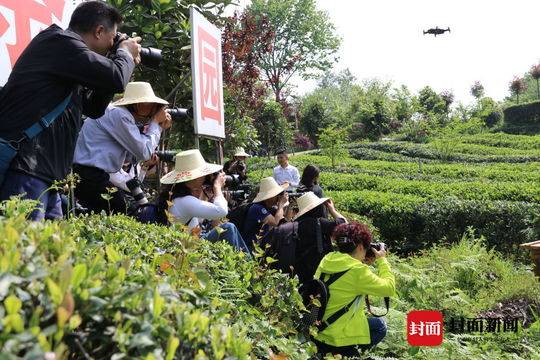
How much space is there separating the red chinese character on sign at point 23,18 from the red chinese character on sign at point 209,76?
1.01 meters

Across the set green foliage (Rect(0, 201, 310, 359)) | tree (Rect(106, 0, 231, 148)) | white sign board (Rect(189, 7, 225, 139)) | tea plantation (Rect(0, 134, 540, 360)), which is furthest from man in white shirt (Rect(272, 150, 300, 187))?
green foliage (Rect(0, 201, 310, 359))

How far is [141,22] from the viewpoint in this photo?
537 cm

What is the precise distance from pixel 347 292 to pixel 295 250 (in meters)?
0.58

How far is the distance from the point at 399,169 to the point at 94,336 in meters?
16.7

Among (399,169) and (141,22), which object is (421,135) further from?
(141,22)

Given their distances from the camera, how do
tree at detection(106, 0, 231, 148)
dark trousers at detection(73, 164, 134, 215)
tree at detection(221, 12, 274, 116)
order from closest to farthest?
dark trousers at detection(73, 164, 134, 215), tree at detection(106, 0, 231, 148), tree at detection(221, 12, 274, 116)

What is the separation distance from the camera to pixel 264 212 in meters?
4.86

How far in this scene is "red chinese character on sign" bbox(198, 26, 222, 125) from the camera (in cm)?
406

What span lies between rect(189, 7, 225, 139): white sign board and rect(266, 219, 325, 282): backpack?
87 centimetres

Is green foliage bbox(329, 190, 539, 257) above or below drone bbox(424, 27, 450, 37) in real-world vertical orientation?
below

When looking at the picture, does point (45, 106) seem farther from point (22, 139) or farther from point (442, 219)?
point (442, 219)

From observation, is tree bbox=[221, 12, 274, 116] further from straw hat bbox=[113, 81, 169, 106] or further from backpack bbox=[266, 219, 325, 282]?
backpack bbox=[266, 219, 325, 282]

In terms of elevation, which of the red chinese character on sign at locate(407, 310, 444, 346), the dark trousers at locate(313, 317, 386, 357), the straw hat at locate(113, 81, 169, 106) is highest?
the straw hat at locate(113, 81, 169, 106)

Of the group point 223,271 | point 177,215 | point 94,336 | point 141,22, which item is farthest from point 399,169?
point 94,336
